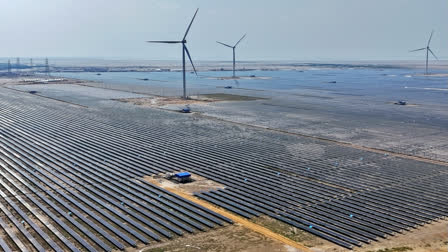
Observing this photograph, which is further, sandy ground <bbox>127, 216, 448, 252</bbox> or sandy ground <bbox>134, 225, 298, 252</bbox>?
sandy ground <bbox>127, 216, 448, 252</bbox>

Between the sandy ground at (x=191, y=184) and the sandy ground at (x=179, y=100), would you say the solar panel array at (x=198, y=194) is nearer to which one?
the sandy ground at (x=191, y=184)

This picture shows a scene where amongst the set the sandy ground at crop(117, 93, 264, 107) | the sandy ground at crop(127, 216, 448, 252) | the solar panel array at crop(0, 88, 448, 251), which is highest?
the sandy ground at crop(117, 93, 264, 107)

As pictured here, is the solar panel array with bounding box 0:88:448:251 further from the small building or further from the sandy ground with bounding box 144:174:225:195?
the small building

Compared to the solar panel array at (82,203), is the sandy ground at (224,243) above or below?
below

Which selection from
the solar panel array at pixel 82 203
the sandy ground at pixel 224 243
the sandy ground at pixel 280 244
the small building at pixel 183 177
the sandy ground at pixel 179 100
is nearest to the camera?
the sandy ground at pixel 224 243

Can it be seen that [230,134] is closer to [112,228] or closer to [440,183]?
[440,183]

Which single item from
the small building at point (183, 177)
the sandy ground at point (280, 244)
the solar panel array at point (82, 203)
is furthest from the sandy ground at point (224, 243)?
the small building at point (183, 177)

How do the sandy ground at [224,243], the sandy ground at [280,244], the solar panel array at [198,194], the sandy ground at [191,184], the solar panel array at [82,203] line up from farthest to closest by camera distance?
1. the sandy ground at [191,184]
2. the solar panel array at [198,194]
3. the solar panel array at [82,203]
4. the sandy ground at [280,244]
5. the sandy ground at [224,243]

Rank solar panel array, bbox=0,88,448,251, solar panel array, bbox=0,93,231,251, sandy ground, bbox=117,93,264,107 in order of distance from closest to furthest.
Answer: solar panel array, bbox=0,93,231,251 → solar panel array, bbox=0,88,448,251 → sandy ground, bbox=117,93,264,107

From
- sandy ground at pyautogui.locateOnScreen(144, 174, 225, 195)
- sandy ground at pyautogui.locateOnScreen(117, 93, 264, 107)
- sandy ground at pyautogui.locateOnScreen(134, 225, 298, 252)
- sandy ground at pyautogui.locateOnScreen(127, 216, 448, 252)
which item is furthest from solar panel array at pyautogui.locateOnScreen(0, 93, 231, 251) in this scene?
sandy ground at pyautogui.locateOnScreen(117, 93, 264, 107)
